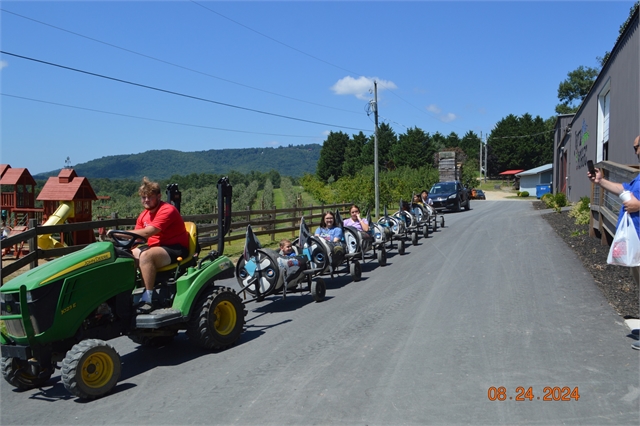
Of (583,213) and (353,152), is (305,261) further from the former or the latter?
(353,152)

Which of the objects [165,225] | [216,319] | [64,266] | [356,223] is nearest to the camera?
[64,266]

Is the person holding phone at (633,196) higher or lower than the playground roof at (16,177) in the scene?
lower

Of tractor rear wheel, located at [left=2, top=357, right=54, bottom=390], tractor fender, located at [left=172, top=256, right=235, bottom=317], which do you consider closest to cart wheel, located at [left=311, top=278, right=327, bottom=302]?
tractor fender, located at [left=172, top=256, right=235, bottom=317]

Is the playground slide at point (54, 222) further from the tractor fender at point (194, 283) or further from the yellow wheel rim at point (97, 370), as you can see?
the yellow wheel rim at point (97, 370)

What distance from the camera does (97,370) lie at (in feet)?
17.8

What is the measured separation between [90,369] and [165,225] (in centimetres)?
179

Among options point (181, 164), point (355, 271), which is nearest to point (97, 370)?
point (355, 271)

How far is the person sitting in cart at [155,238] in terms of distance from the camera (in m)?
6.29

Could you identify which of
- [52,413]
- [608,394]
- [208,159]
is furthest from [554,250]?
[208,159]

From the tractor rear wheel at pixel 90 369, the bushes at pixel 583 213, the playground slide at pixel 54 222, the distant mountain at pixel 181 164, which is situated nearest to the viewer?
the tractor rear wheel at pixel 90 369

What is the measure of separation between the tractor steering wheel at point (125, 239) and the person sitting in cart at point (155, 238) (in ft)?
0.22

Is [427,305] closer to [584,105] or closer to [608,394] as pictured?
[608,394]

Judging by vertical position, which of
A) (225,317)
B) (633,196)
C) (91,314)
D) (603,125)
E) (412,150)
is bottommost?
(225,317)
